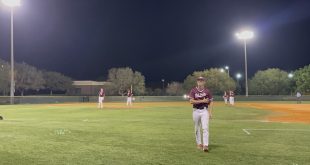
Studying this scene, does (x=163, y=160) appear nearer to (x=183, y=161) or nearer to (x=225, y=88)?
(x=183, y=161)

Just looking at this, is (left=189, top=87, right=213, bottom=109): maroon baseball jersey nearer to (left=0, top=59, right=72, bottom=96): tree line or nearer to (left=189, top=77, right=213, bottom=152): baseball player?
(left=189, top=77, right=213, bottom=152): baseball player

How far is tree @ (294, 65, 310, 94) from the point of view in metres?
95.8

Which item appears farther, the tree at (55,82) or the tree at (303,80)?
the tree at (55,82)

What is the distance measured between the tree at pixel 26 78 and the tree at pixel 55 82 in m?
6.12

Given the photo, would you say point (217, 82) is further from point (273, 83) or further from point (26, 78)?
point (26, 78)

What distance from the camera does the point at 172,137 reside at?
1410cm

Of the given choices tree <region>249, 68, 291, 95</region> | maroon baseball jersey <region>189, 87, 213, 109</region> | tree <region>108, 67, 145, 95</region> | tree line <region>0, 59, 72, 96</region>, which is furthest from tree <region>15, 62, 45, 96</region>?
maroon baseball jersey <region>189, 87, 213, 109</region>

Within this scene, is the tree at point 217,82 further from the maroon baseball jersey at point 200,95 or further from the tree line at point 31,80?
the maroon baseball jersey at point 200,95

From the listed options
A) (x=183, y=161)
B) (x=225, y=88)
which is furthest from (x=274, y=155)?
(x=225, y=88)

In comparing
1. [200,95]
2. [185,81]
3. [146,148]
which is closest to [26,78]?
[185,81]

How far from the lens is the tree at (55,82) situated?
130 m

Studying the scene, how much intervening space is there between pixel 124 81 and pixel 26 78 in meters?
29.0

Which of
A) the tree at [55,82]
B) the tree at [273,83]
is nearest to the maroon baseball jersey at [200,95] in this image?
the tree at [273,83]

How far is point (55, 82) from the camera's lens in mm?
130000
